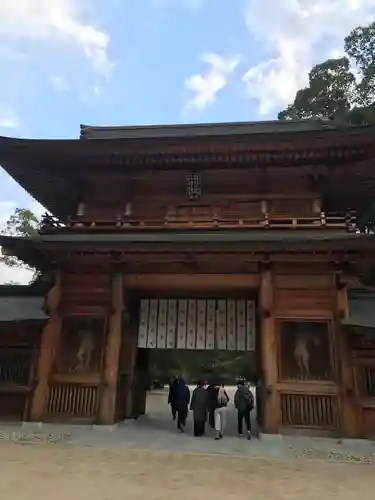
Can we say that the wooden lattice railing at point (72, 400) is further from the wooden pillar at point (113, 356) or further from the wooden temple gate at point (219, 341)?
the wooden pillar at point (113, 356)

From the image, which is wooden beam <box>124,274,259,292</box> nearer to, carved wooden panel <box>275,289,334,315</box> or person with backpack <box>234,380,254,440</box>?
carved wooden panel <box>275,289,334,315</box>

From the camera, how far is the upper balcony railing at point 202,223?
452 inches

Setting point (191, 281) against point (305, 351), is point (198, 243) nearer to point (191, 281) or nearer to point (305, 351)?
point (191, 281)

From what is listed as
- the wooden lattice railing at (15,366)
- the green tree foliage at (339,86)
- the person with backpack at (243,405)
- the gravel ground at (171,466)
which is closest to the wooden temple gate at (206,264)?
the wooden lattice railing at (15,366)

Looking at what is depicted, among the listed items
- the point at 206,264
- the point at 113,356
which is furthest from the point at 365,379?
the point at 113,356

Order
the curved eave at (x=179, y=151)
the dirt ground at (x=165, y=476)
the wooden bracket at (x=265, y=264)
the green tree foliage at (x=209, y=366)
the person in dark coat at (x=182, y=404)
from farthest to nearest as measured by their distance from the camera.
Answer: the green tree foliage at (x=209, y=366) → the person in dark coat at (x=182, y=404) → the curved eave at (x=179, y=151) → the wooden bracket at (x=265, y=264) → the dirt ground at (x=165, y=476)

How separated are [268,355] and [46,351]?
232 inches

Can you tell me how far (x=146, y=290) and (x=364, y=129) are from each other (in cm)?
764

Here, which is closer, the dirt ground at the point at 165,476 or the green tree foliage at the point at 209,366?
the dirt ground at the point at 165,476

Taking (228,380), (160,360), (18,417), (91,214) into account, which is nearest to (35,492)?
(18,417)

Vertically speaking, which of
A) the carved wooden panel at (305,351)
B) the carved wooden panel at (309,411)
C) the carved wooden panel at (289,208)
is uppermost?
the carved wooden panel at (289,208)

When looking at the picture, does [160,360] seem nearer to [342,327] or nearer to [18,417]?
[18,417]

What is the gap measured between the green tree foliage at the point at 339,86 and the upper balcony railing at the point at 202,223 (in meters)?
14.0

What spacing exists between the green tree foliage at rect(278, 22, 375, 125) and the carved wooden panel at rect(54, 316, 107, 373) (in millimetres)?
18793
